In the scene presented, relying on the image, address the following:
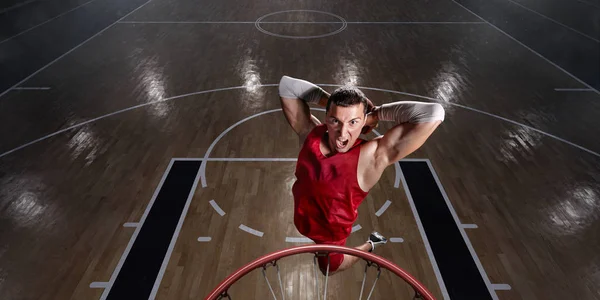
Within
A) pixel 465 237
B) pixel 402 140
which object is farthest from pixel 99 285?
pixel 465 237

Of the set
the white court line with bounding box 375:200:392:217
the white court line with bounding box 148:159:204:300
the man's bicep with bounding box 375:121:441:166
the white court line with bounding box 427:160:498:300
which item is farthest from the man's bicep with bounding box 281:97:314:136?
the white court line with bounding box 427:160:498:300

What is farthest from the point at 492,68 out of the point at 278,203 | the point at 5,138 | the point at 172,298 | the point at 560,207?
the point at 5,138

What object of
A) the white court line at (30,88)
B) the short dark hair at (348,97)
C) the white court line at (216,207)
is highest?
the short dark hair at (348,97)

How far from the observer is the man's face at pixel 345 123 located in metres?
2.40

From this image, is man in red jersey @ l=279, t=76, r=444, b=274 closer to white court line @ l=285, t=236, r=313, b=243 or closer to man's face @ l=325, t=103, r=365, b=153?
man's face @ l=325, t=103, r=365, b=153

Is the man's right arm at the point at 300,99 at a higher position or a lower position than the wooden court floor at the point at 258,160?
higher

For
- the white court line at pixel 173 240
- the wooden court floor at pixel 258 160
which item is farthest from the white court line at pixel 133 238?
the white court line at pixel 173 240

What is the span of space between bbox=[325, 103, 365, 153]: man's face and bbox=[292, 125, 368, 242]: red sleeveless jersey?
167 mm

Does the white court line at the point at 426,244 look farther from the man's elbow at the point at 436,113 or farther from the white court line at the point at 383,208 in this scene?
the man's elbow at the point at 436,113

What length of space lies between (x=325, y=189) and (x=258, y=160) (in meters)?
2.92

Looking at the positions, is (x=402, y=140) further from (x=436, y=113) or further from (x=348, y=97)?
(x=348, y=97)

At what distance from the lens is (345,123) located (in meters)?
2.43

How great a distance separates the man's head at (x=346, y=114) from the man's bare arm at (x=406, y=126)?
0.21m

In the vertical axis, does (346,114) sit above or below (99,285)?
above
